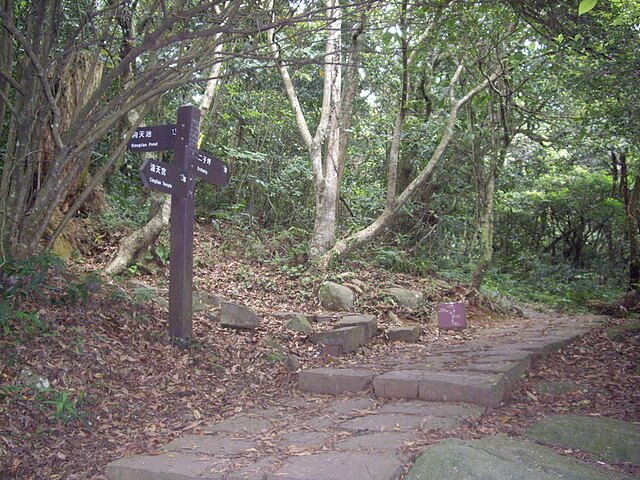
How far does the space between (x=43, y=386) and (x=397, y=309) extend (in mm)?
5806

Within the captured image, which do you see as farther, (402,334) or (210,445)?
(402,334)

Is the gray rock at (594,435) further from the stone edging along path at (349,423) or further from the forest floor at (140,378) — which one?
the stone edging along path at (349,423)

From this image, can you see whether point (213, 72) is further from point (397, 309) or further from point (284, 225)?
point (397, 309)

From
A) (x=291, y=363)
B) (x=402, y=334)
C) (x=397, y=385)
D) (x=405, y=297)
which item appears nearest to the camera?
(x=397, y=385)

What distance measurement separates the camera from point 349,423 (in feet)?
13.8

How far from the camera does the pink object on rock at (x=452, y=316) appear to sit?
343 inches

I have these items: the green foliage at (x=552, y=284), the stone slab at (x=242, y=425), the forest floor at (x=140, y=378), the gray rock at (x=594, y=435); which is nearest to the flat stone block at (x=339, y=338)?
the forest floor at (x=140, y=378)

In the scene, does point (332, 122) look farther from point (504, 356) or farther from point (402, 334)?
point (504, 356)

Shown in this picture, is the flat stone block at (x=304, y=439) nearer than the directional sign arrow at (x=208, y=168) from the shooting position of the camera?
Yes

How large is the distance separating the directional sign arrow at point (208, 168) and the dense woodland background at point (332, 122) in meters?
0.74

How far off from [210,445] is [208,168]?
3175 mm

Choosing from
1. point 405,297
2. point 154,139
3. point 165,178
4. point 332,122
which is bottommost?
point 405,297

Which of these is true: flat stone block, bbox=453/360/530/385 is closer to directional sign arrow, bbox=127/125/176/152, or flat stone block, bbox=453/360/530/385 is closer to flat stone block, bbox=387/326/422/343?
flat stone block, bbox=387/326/422/343

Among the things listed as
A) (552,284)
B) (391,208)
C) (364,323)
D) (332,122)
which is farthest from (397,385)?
(552,284)
